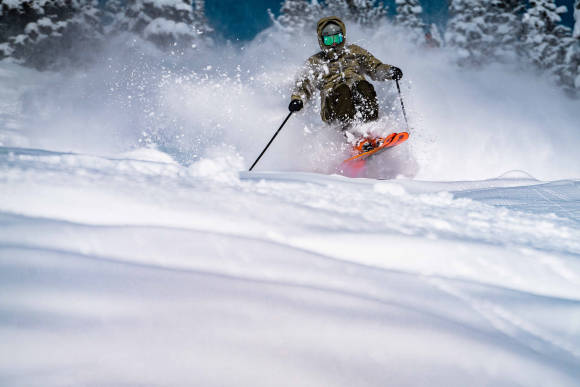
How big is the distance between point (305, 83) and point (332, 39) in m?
0.72

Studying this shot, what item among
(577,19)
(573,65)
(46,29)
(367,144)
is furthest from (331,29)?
(46,29)

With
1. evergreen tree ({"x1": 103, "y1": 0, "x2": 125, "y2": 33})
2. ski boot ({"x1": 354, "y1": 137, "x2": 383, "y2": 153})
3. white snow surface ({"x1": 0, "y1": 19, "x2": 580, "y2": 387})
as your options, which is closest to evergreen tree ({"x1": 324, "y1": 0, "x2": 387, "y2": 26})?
evergreen tree ({"x1": 103, "y1": 0, "x2": 125, "y2": 33})

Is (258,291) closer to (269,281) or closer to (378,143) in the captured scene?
(269,281)

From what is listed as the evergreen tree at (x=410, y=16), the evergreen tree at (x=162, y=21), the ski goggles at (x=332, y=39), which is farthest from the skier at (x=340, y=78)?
the evergreen tree at (x=410, y=16)

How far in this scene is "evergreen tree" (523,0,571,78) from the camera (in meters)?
14.9

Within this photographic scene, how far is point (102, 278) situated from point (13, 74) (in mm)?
23088

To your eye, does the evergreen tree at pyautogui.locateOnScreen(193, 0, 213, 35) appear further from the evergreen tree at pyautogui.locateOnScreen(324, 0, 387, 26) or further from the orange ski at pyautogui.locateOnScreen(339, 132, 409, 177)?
the orange ski at pyautogui.locateOnScreen(339, 132, 409, 177)

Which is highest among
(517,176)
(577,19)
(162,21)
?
(162,21)

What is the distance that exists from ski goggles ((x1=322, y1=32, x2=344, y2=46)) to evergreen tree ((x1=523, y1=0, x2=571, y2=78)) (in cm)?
1552

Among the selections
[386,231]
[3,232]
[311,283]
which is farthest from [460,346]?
[3,232]

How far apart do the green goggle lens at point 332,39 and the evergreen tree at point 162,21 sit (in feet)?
54.1

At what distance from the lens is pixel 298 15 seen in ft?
69.1

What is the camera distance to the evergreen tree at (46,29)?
19312mm

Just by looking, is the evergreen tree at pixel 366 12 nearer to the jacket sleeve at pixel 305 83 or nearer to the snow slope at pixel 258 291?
the jacket sleeve at pixel 305 83
